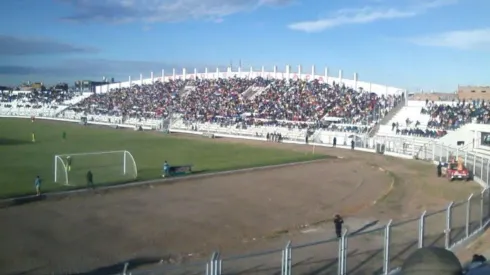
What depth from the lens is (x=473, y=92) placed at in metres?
93.2

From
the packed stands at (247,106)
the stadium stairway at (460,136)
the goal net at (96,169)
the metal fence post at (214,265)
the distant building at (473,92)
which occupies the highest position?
the distant building at (473,92)

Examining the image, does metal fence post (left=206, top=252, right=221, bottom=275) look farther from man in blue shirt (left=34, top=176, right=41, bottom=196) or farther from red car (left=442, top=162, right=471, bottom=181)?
red car (left=442, top=162, right=471, bottom=181)

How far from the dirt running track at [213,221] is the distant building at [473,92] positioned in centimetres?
6422

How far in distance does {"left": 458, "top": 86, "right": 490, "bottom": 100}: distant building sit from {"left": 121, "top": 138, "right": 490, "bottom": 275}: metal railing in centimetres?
8096

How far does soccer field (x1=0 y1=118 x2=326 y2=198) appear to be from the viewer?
28598mm

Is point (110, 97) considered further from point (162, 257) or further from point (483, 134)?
point (162, 257)

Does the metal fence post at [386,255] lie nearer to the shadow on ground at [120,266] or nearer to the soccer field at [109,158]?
the shadow on ground at [120,266]

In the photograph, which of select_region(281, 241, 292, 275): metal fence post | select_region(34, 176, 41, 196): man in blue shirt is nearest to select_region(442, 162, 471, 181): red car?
select_region(34, 176, 41, 196): man in blue shirt

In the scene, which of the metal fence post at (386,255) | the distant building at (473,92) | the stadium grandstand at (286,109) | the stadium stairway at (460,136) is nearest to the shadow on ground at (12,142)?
the stadium grandstand at (286,109)

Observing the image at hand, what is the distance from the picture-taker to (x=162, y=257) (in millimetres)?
15078

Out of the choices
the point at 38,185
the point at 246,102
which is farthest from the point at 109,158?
the point at 246,102

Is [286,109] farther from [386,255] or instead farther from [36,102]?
[36,102]

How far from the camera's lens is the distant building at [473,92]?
90.4m

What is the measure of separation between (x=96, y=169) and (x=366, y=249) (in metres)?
A: 23.6
